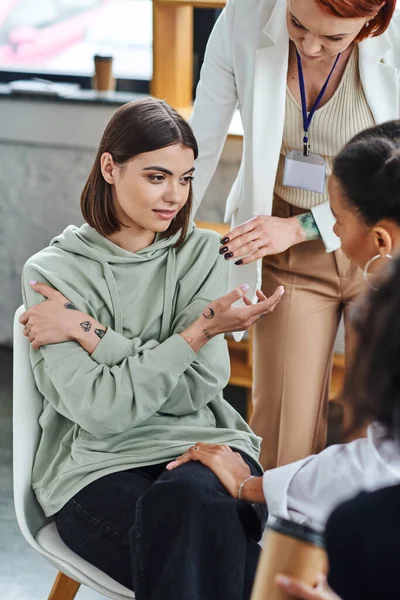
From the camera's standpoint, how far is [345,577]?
2.89 ft

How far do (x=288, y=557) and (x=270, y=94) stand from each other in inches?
48.2

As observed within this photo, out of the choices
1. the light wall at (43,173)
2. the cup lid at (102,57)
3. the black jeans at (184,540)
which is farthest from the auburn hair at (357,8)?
the cup lid at (102,57)

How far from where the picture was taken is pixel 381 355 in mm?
857

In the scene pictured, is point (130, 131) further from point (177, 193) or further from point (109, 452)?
point (109, 452)

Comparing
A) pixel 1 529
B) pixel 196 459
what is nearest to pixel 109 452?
pixel 196 459

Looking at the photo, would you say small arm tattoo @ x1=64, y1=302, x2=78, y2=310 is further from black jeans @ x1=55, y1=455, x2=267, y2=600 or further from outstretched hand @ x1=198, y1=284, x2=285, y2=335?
black jeans @ x1=55, y1=455, x2=267, y2=600

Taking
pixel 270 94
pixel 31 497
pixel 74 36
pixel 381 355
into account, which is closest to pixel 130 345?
pixel 31 497

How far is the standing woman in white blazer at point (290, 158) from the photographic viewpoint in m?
1.93

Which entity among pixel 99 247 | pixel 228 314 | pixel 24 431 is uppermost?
pixel 99 247

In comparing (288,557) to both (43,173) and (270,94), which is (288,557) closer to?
(270,94)

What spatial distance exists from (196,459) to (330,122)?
33.3 inches

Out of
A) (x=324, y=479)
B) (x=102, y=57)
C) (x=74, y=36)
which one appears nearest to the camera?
(x=324, y=479)

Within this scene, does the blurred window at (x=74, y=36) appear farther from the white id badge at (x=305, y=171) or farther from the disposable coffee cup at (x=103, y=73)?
the white id badge at (x=305, y=171)

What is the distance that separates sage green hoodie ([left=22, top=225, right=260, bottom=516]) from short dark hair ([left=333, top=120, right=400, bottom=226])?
436 mm
